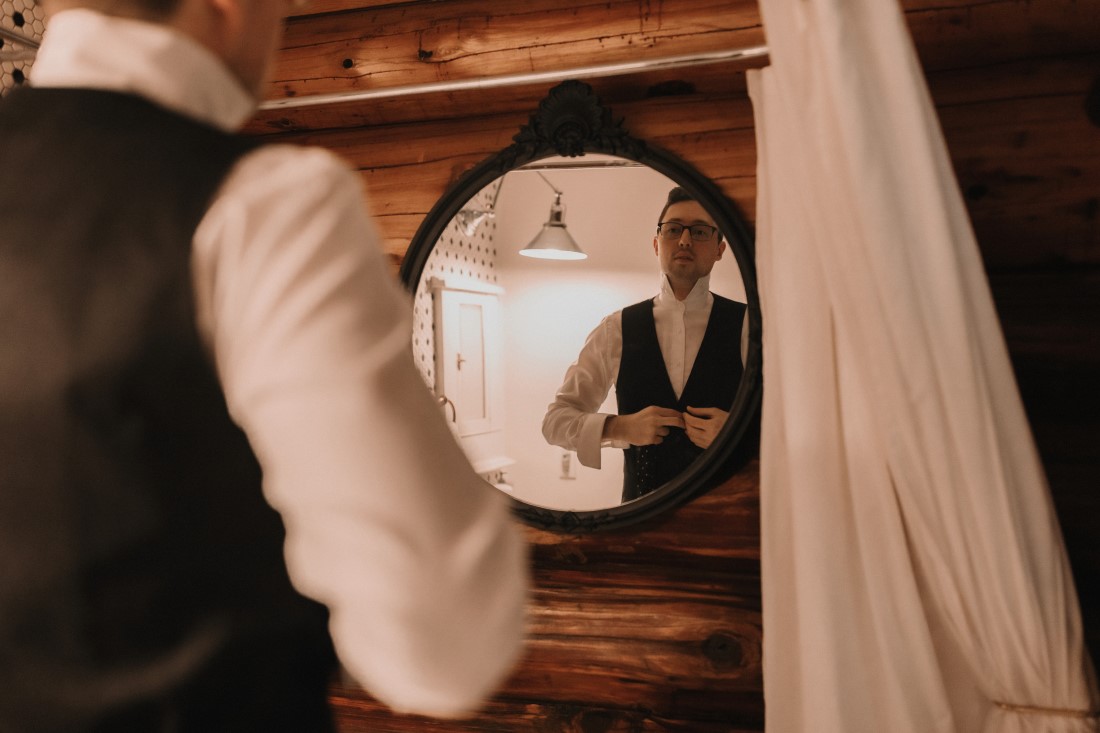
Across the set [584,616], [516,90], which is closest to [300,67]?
[516,90]

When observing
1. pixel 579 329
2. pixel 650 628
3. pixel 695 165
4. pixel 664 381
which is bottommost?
pixel 650 628

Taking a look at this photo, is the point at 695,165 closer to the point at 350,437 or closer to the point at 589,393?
the point at 589,393

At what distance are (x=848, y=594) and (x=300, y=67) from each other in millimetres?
1326

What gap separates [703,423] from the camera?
1.25 m

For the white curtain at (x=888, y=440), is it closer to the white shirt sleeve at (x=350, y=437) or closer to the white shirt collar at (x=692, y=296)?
the white shirt collar at (x=692, y=296)

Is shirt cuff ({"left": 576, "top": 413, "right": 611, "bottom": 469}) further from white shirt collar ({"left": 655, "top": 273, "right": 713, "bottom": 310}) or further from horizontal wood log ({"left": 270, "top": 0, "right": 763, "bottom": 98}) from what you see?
horizontal wood log ({"left": 270, "top": 0, "right": 763, "bottom": 98})

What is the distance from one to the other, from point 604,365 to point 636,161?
1.25ft

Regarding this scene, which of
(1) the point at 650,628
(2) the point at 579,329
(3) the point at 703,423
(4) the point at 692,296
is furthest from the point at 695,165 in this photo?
(1) the point at 650,628

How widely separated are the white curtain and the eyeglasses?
1.22 ft

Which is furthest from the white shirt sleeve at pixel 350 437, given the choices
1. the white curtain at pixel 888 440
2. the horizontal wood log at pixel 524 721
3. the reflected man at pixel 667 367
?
the horizontal wood log at pixel 524 721

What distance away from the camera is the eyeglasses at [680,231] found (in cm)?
126

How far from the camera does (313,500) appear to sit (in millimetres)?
374

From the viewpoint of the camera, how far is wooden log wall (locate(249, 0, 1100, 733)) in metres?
1.09

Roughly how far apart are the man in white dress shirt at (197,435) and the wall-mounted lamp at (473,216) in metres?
0.94
